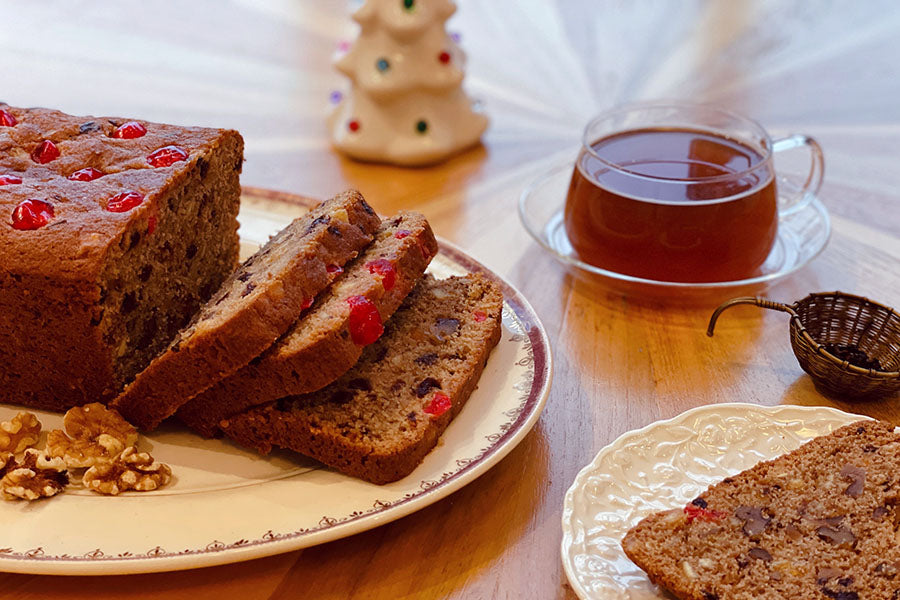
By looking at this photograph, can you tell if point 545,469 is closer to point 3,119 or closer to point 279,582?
point 279,582

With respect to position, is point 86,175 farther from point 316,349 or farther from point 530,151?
point 530,151

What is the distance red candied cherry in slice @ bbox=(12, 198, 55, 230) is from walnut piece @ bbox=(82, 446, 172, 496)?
19.4 inches

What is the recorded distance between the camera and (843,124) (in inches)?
138

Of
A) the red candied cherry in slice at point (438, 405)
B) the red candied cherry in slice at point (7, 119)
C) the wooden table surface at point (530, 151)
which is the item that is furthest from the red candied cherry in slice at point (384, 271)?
the red candied cherry in slice at point (7, 119)

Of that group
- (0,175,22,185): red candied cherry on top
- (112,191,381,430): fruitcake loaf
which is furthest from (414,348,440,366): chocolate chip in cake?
(0,175,22,185): red candied cherry on top

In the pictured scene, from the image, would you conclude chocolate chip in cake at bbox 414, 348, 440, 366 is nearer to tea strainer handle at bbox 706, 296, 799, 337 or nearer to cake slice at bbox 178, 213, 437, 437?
cake slice at bbox 178, 213, 437, 437

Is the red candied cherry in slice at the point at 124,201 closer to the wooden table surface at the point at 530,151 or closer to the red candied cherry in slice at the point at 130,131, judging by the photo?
the red candied cherry in slice at the point at 130,131

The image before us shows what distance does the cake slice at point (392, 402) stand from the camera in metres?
1.78

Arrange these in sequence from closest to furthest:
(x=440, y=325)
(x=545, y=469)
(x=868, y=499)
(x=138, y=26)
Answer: (x=868, y=499) → (x=545, y=469) → (x=440, y=325) → (x=138, y=26)

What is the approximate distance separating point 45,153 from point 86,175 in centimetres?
15

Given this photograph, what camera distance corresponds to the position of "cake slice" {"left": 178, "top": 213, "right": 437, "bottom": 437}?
5.94 feet

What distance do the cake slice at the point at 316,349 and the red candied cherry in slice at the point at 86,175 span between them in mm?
557

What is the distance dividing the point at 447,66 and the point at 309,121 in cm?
61

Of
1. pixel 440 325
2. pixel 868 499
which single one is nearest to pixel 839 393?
pixel 868 499
